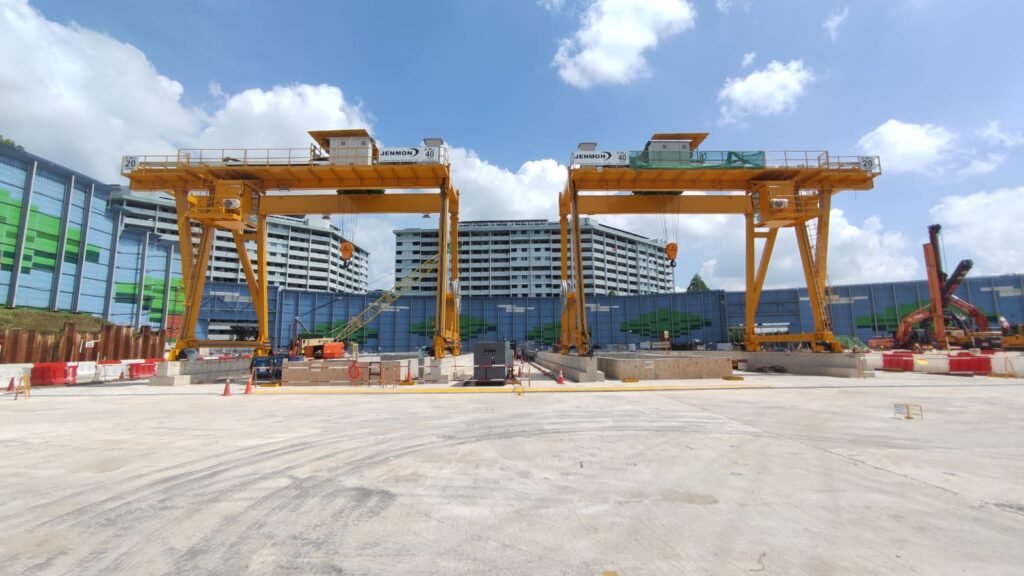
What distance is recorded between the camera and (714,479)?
5.37m

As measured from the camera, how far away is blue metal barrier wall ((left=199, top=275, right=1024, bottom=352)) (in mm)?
47562

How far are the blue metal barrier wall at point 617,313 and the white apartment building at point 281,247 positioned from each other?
45796 mm

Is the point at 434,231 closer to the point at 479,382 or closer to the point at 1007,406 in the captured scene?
the point at 479,382

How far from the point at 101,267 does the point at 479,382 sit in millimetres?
35835

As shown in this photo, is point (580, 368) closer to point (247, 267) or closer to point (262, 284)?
point (262, 284)

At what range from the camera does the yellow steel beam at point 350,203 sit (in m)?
23.5

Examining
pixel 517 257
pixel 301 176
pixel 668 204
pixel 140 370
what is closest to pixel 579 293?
pixel 668 204

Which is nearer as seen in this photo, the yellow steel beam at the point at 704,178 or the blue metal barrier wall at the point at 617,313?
the yellow steel beam at the point at 704,178

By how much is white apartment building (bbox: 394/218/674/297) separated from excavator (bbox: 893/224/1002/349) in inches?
2655

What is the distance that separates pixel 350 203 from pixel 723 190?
2027 centimetres

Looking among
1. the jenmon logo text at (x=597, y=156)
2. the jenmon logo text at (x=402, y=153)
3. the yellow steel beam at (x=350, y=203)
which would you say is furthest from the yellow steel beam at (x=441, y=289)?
the jenmon logo text at (x=597, y=156)

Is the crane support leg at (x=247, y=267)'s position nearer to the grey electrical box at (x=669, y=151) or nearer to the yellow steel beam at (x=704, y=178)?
the yellow steel beam at (x=704, y=178)

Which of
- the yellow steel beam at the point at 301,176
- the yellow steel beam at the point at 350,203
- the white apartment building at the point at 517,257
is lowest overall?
the yellow steel beam at the point at 350,203

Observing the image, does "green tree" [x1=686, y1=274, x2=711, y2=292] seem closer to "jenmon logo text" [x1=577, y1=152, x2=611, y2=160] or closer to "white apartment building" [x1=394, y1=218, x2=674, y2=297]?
"white apartment building" [x1=394, y1=218, x2=674, y2=297]
